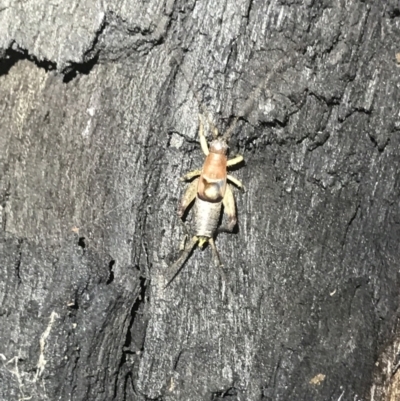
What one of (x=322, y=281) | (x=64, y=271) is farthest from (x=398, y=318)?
(x=64, y=271)

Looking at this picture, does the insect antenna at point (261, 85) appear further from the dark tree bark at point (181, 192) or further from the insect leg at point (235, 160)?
the insect leg at point (235, 160)

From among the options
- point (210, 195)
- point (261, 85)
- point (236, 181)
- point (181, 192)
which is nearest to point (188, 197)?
point (181, 192)

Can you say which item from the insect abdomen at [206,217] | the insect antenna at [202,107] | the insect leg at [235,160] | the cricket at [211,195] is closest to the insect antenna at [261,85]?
the cricket at [211,195]

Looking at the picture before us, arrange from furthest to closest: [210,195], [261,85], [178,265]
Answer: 1. [210,195]
2. [178,265]
3. [261,85]

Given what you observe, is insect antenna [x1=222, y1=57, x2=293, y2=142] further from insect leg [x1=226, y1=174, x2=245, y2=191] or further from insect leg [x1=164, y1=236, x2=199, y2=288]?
insect leg [x1=164, y1=236, x2=199, y2=288]

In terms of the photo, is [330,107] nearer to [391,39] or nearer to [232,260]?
[391,39]

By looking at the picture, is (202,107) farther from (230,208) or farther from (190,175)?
(230,208)

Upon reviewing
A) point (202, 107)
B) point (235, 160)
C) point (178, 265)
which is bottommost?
point (178, 265)

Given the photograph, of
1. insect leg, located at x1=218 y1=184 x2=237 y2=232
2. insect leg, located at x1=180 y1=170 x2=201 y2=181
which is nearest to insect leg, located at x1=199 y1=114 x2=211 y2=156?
insect leg, located at x1=180 y1=170 x2=201 y2=181
